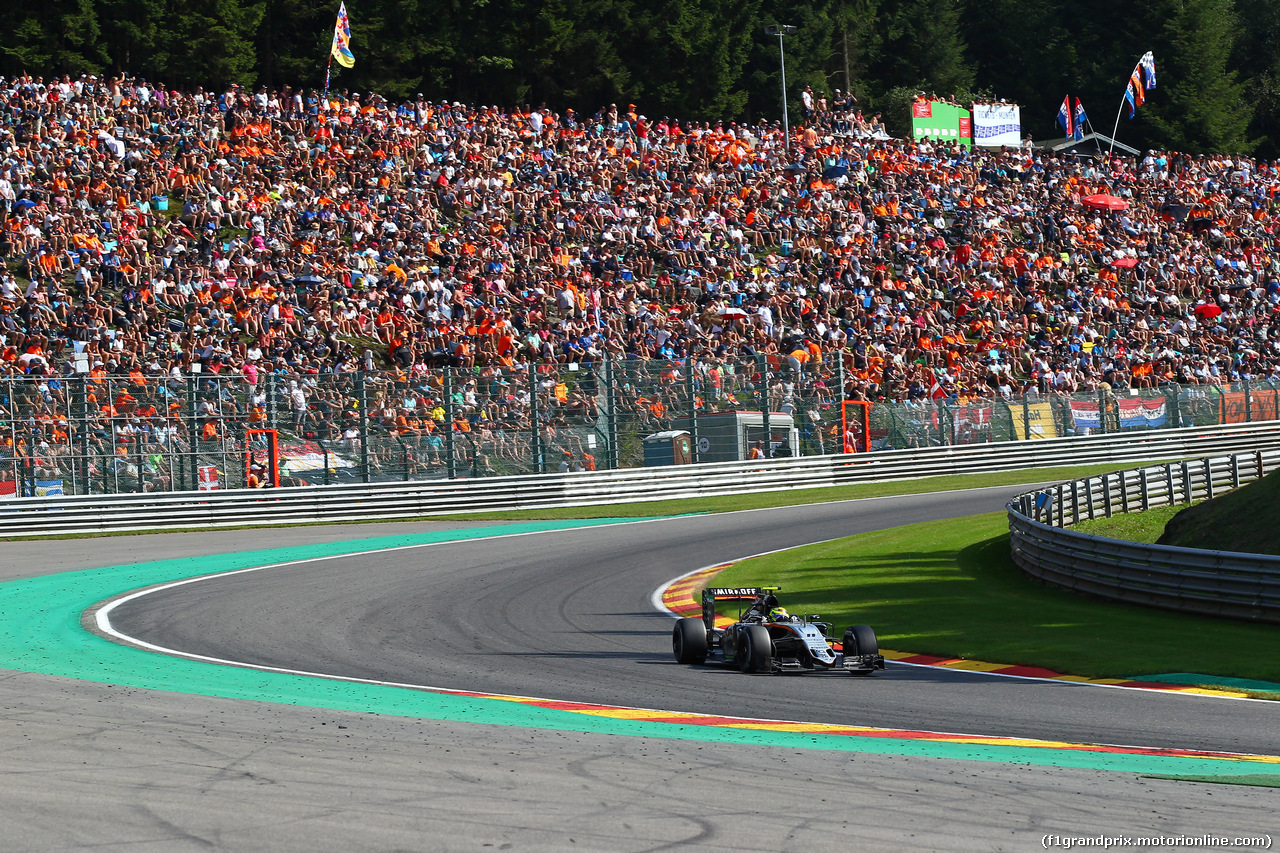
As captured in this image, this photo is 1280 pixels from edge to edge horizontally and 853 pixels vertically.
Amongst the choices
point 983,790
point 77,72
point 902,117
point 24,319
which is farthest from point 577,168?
point 902,117

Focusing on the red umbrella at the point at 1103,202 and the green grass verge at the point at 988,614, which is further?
the red umbrella at the point at 1103,202

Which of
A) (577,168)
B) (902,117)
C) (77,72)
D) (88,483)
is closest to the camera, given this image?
(88,483)

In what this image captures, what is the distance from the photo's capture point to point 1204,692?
10305 mm

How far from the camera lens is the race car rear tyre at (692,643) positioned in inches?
465

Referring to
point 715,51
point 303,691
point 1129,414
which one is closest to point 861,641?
point 303,691

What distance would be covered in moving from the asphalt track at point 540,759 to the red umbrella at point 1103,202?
113ft

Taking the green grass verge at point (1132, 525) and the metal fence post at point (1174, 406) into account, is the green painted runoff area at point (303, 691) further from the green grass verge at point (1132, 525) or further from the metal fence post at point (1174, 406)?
the metal fence post at point (1174, 406)

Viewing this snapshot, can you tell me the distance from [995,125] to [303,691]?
4917cm

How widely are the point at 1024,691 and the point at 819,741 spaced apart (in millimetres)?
2610

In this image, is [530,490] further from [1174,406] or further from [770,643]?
[1174,406]

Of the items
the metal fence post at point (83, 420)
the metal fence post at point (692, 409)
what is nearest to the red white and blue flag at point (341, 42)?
the metal fence post at point (692, 409)

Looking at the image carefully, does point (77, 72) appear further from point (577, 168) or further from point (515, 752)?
point (515, 752)

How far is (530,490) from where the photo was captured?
28062 millimetres

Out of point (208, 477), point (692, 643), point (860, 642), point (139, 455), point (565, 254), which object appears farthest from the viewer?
point (565, 254)
